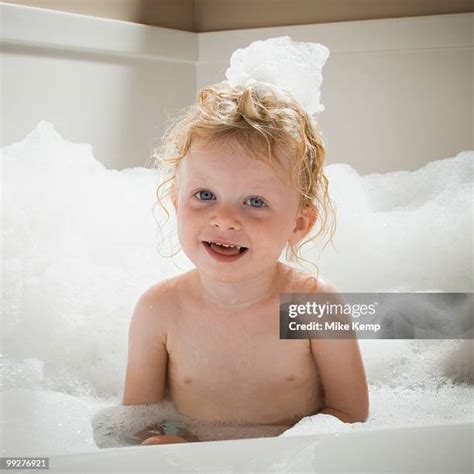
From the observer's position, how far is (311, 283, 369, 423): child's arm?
2.88ft

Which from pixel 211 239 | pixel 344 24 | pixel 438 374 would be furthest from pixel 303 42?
pixel 438 374

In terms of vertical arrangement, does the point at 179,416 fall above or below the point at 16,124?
below

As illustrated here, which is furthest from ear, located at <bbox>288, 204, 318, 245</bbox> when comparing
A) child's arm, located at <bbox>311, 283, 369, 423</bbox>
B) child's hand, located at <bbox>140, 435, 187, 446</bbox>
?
child's hand, located at <bbox>140, 435, 187, 446</bbox>

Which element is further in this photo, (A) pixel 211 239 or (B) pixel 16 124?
(B) pixel 16 124

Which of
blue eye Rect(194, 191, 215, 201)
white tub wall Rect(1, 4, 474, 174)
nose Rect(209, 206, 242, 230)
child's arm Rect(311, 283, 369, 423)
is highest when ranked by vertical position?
white tub wall Rect(1, 4, 474, 174)

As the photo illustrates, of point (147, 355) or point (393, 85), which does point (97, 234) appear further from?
point (393, 85)

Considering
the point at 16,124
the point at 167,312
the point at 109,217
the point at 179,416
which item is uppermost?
the point at 16,124

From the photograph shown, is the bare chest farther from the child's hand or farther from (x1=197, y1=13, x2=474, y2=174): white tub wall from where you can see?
(x1=197, y1=13, x2=474, y2=174): white tub wall

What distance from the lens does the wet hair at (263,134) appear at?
831 mm

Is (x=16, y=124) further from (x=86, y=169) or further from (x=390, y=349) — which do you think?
(x=390, y=349)

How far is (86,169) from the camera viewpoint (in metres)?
0.99

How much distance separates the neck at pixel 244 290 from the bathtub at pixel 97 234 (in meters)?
0.05

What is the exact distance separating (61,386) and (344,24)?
1.64ft

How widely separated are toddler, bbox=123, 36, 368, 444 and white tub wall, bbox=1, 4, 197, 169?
0.09 meters
